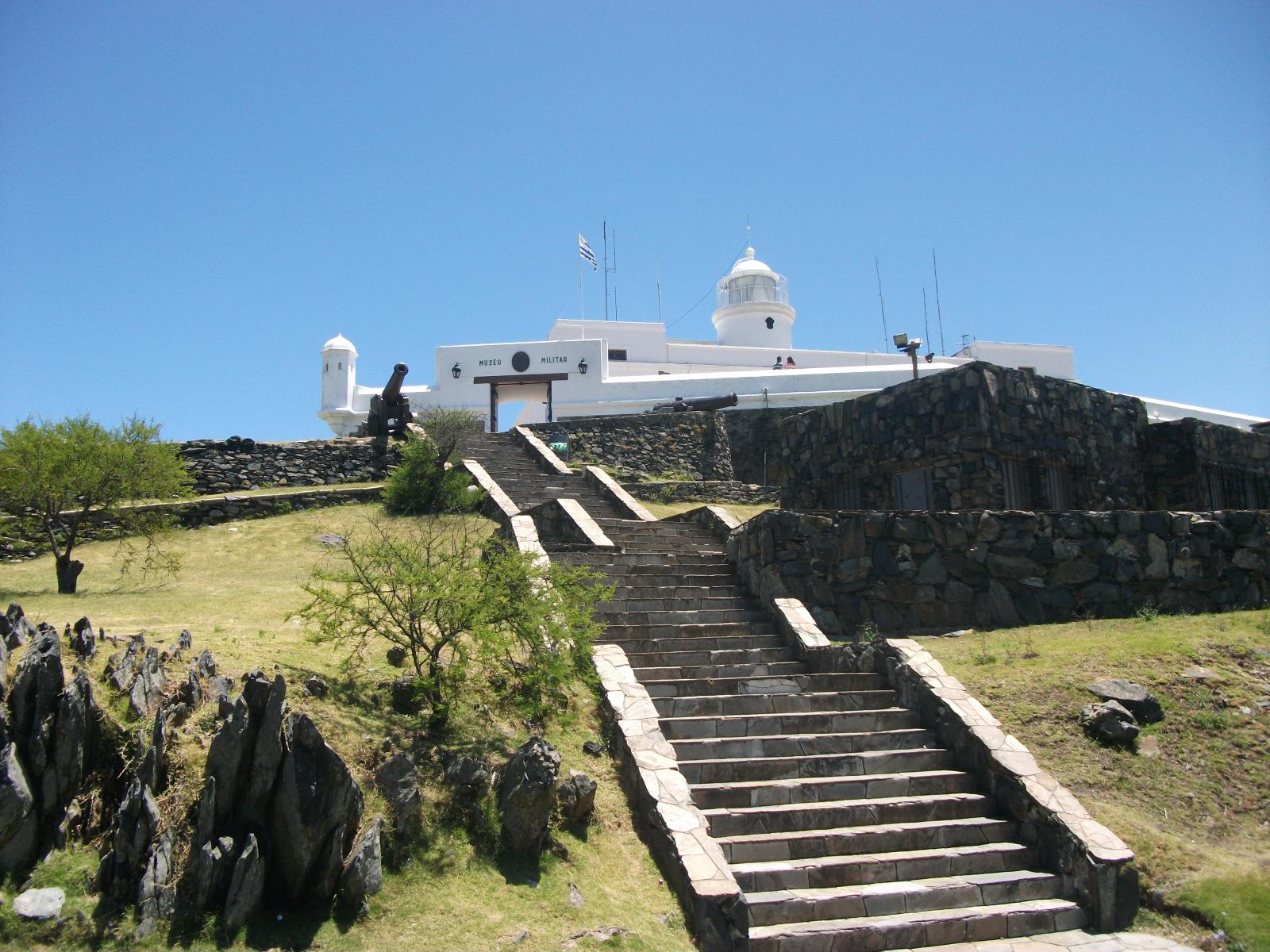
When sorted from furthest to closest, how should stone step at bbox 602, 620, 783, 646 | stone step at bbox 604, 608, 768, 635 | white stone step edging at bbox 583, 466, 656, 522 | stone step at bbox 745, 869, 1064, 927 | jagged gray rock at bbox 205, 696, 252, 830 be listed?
white stone step edging at bbox 583, 466, 656, 522 → stone step at bbox 604, 608, 768, 635 → stone step at bbox 602, 620, 783, 646 → stone step at bbox 745, 869, 1064, 927 → jagged gray rock at bbox 205, 696, 252, 830

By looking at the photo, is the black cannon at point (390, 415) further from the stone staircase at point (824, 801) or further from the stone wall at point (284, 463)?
the stone staircase at point (824, 801)

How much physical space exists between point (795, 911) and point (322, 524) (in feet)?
43.8

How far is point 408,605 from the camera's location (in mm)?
7242

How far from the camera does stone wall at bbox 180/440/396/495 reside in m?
20.8

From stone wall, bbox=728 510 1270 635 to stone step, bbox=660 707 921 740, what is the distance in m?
2.25

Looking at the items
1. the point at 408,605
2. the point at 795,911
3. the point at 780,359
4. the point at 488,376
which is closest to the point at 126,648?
the point at 408,605

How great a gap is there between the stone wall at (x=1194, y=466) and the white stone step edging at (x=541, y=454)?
10602mm

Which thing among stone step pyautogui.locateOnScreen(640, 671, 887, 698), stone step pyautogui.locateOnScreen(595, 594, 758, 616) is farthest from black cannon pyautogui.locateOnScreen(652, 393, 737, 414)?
stone step pyautogui.locateOnScreen(640, 671, 887, 698)

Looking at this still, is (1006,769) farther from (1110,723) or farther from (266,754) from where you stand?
(266,754)

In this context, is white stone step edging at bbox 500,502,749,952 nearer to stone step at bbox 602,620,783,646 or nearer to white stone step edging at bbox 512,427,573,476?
Answer: stone step at bbox 602,620,783,646

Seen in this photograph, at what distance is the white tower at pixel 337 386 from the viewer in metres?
33.0

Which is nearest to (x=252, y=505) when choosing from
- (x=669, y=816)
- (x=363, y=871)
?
(x=669, y=816)

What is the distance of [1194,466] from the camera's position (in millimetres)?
14922

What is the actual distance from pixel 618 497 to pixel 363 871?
12.8 m
